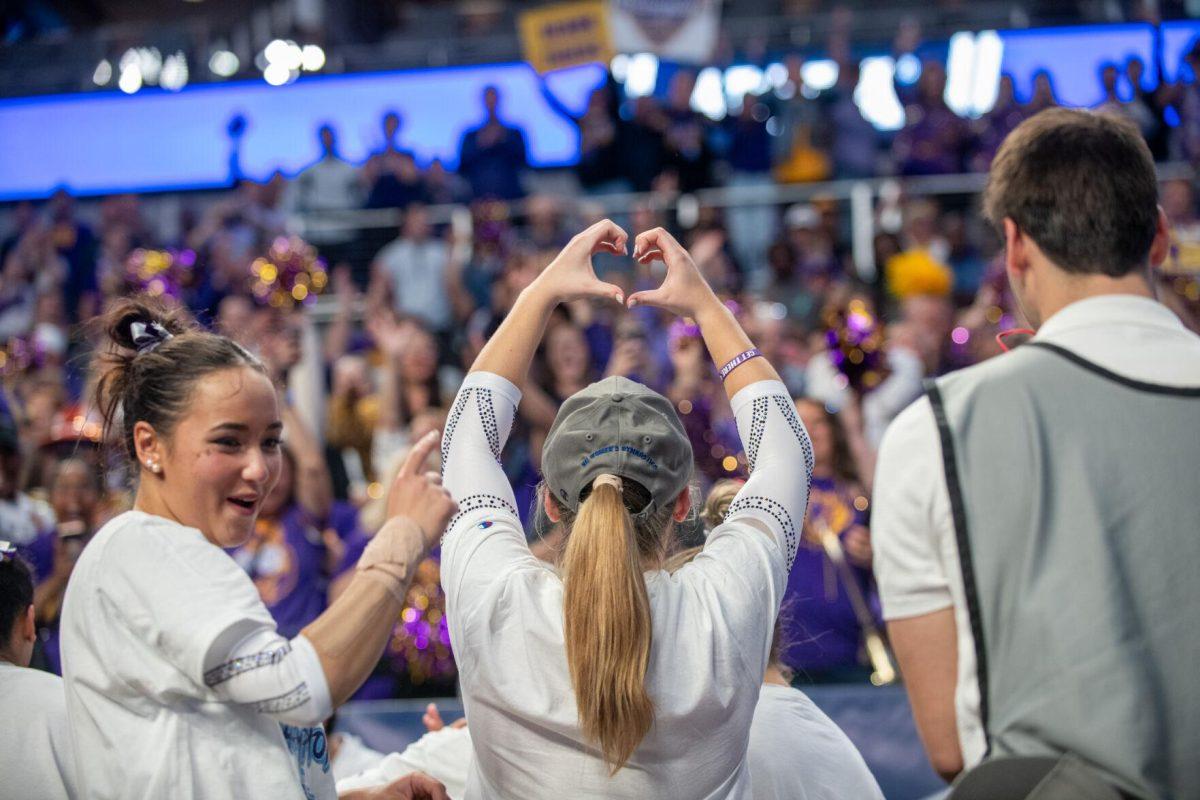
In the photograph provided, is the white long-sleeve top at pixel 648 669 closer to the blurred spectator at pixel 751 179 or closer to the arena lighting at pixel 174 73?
the blurred spectator at pixel 751 179

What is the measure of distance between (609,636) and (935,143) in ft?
29.3

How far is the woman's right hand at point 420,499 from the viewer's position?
6.98 ft

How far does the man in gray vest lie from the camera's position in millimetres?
1747

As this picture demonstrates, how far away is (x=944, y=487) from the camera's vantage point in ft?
6.03

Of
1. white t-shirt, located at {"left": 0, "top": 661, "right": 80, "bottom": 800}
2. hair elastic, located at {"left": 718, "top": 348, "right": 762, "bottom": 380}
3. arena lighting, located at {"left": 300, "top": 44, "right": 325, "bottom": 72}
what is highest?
arena lighting, located at {"left": 300, "top": 44, "right": 325, "bottom": 72}

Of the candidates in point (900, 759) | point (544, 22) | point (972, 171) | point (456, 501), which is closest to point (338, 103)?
point (544, 22)

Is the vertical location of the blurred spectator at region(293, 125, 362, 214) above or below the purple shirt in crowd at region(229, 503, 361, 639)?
above

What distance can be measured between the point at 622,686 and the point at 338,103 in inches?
516

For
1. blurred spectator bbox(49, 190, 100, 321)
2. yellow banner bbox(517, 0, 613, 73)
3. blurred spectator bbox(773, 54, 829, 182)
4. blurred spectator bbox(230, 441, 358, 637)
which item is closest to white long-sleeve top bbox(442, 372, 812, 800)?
blurred spectator bbox(230, 441, 358, 637)

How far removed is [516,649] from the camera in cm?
213

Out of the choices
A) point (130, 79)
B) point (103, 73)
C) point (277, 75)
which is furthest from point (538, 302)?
point (103, 73)

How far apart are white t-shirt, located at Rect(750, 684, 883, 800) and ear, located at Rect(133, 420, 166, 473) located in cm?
128

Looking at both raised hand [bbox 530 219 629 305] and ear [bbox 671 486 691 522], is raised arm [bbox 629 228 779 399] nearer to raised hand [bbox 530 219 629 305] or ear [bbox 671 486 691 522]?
raised hand [bbox 530 219 629 305]

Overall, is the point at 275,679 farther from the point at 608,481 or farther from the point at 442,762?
the point at 442,762
